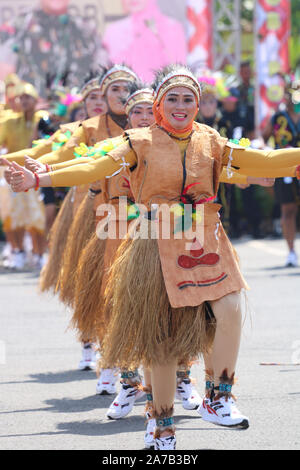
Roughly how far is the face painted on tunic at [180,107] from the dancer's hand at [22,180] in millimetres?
719

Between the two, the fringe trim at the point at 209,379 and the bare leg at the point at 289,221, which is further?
the bare leg at the point at 289,221

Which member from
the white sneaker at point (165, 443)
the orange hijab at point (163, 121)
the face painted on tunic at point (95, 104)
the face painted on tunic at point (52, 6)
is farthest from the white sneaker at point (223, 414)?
the face painted on tunic at point (52, 6)

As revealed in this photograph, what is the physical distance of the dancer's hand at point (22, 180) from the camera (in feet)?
17.2

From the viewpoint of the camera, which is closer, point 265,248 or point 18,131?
point 18,131

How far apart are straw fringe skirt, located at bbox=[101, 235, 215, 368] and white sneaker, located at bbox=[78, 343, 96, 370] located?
2.22 meters

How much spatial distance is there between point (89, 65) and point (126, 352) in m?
15.7

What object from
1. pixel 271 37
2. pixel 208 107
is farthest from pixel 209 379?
pixel 271 37

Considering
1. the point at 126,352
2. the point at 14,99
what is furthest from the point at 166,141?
the point at 14,99

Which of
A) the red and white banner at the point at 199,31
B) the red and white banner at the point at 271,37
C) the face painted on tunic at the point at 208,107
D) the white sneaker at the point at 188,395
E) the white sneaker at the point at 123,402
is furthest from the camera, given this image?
the red and white banner at the point at 199,31

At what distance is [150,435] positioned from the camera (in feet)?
18.0

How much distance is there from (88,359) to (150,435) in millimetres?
2220

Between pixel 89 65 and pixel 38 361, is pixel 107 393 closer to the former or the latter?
pixel 38 361

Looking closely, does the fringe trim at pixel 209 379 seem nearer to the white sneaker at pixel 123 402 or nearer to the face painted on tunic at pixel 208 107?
the white sneaker at pixel 123 402

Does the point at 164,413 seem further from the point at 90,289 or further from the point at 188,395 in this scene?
the point at 90,289
